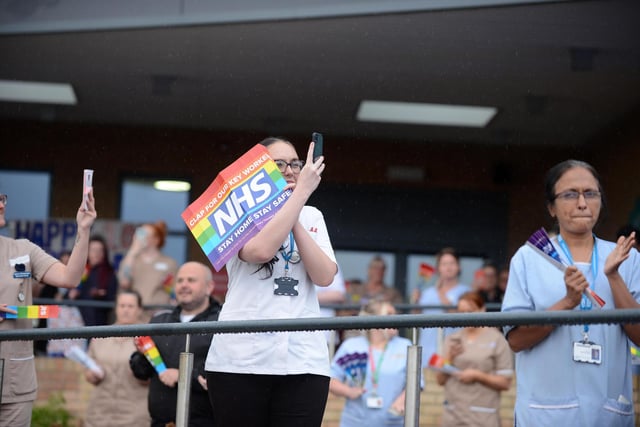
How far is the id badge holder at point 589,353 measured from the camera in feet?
13.6

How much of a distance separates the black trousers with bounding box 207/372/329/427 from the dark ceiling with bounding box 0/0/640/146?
7096mm

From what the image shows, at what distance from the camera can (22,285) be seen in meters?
5.14

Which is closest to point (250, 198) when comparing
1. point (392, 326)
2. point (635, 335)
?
point (392, 326)

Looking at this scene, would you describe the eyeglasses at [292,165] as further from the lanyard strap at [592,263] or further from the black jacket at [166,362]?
the black jacket at [166,362]

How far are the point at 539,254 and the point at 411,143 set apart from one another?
41.3ft

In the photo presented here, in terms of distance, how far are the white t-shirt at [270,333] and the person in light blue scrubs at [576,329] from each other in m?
0.80

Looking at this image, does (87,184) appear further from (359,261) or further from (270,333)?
(359,261)

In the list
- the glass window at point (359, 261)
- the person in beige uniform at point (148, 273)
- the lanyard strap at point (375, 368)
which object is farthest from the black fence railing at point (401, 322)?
the glass window at point (359, 261)

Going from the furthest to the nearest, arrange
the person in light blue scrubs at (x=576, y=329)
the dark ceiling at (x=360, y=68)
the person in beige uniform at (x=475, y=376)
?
the dark ceiling at (x=360, y=68), the person in beige uniform at (x=475, y=376), the person in light blue scrubs at (x=576, y=329)

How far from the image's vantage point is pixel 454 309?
1002 cm

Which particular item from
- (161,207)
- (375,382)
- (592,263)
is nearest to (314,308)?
(592,263)

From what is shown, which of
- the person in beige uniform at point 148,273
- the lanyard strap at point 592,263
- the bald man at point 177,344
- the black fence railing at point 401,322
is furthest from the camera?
the person in beige uniform at point 148,273

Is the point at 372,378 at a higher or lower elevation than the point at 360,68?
lower

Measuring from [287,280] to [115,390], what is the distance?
4.01 meters
